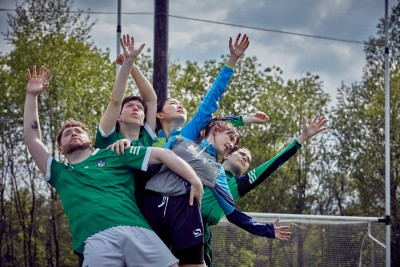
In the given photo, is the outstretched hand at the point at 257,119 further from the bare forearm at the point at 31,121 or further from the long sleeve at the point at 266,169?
the bare forearm at the point at 31,121

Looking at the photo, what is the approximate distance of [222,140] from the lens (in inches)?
202

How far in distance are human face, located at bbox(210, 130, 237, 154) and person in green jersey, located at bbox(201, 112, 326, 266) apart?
1.49 ft

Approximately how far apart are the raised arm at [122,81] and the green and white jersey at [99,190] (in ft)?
0.96

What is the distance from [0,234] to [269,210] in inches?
271

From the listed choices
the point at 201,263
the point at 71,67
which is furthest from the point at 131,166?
Result: the point at 71,67

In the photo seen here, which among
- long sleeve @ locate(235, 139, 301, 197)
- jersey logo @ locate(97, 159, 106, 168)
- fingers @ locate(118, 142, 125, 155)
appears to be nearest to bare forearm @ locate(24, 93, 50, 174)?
jersey logo @ locate(97, 159, 106, 168)

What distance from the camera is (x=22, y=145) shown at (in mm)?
20781

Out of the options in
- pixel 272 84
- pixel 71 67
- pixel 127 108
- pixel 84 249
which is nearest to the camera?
pixel 84 249

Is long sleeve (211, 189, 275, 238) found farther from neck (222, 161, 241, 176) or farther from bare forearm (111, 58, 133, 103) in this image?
neck (222, 161, 241, 176)

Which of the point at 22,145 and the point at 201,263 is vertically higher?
the point at 22,145

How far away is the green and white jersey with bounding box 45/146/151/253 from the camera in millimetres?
4316

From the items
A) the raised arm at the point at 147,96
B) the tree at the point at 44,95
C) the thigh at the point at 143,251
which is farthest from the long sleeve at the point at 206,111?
the tree at the point at 44,95

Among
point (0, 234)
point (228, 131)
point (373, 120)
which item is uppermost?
point (373, 120)

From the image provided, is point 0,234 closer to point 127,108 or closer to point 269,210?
point 269,210
